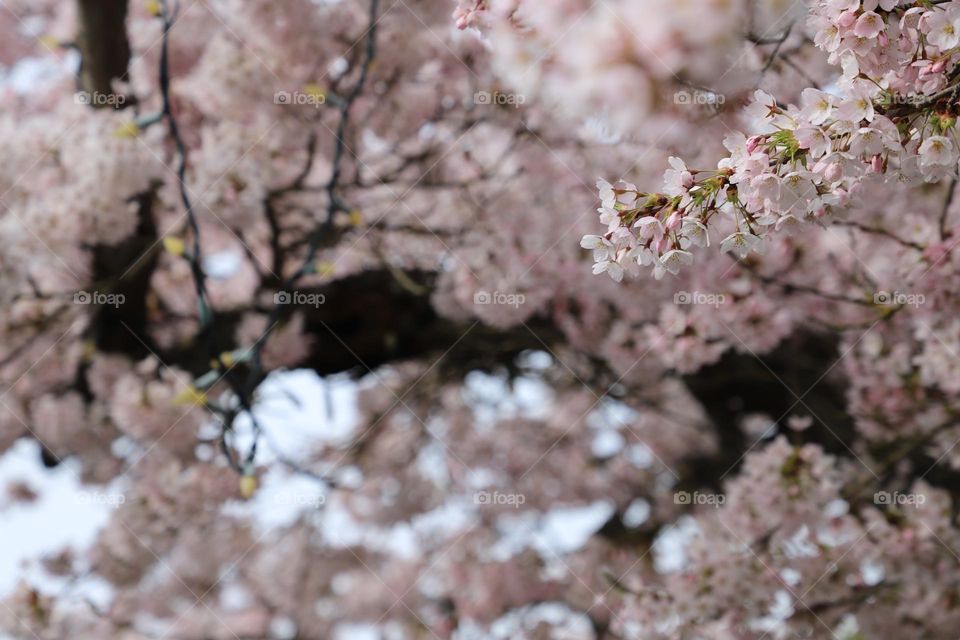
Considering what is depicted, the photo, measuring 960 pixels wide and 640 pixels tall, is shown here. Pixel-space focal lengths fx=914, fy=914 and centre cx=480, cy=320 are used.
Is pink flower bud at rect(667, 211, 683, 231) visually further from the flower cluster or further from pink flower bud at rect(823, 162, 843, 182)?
pink flower bud at rect(823, 162, 843, 182)

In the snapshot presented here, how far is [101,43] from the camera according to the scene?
361 centimetres

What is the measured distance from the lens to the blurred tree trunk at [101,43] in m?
3.58

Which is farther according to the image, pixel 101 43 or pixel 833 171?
pixel 101 43

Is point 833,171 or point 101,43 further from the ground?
point 833,171

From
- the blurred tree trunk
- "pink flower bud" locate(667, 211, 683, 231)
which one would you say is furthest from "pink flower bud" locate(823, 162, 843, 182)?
the blurred tree trunk

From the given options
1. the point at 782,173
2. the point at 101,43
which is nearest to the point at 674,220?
the point at 782,173

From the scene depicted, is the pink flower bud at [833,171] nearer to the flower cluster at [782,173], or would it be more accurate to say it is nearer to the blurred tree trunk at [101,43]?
the flower cluster at [782,173]

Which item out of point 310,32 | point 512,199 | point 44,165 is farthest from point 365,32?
point 44,165

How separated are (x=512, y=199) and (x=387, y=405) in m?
1.67

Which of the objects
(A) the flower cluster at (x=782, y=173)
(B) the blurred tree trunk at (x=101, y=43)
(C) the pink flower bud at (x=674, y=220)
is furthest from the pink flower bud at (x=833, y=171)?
(B) the blurred tree trunk at (x=101, y=43)

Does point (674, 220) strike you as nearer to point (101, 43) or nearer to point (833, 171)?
point (833, 171)

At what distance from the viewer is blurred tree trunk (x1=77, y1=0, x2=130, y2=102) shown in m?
3.58

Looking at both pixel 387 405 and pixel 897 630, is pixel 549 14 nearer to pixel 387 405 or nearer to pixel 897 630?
pixel 897 630

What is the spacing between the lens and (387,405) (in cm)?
531
